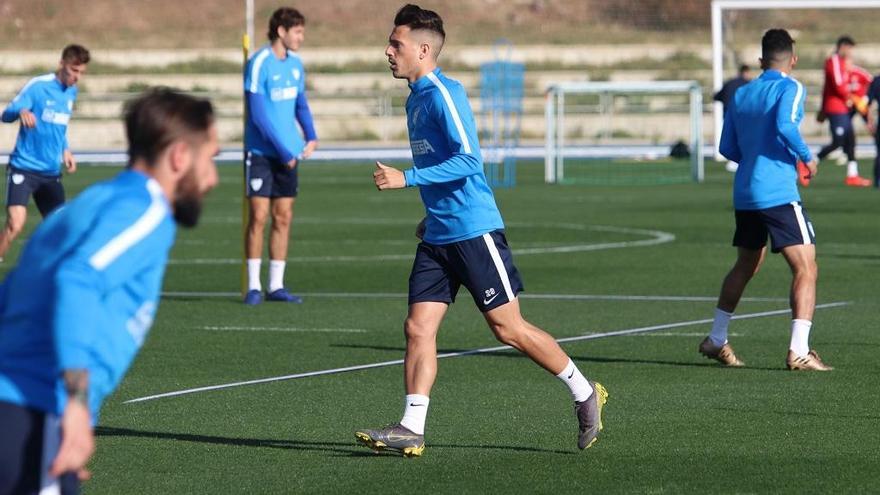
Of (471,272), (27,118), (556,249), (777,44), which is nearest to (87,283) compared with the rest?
(471,272)

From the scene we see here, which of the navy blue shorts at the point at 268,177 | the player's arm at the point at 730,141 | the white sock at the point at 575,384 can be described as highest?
the player's arm at the point at 730,141

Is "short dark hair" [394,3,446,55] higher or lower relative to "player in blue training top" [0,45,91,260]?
higher

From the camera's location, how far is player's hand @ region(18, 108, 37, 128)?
15.2 m

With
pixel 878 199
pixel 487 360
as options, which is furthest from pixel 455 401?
pixel 878 199

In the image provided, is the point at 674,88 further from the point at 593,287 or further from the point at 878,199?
the point at 593,287

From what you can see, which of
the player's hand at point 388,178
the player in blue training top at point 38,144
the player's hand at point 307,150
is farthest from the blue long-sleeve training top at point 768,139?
the player in blue training top at point 38,144

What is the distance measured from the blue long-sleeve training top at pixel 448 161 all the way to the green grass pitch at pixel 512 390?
3.51 feet

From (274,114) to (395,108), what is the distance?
123ft

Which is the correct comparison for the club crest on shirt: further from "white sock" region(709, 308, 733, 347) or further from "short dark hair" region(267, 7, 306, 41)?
"short dark hair" region(267, 7, 306, 41)

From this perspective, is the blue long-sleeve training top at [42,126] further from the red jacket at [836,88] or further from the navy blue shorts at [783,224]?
the red jacket at [836,88]

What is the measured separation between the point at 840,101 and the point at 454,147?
22445 mm

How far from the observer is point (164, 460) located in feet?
26.1

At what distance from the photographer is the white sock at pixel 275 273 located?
571 inches

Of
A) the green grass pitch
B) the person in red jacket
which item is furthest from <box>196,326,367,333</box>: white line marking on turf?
the person in red jacket
